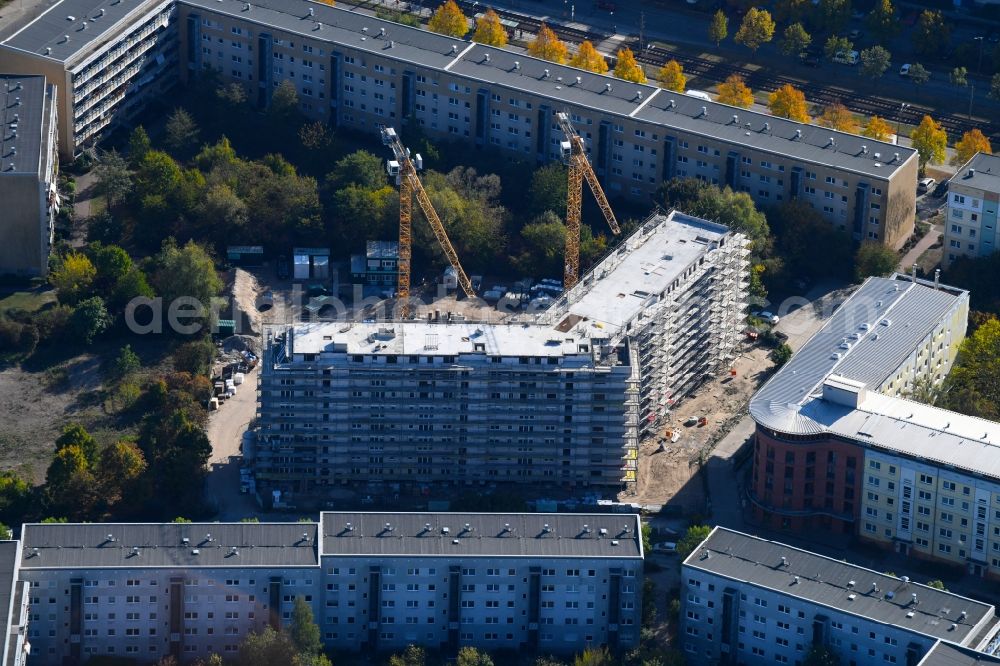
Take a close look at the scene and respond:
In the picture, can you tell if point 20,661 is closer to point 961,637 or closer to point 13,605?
A: point 13,605

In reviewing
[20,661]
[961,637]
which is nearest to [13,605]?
[20,661]
